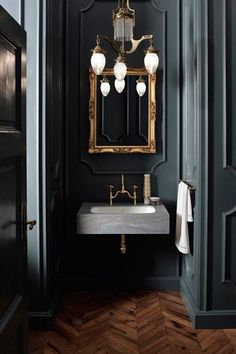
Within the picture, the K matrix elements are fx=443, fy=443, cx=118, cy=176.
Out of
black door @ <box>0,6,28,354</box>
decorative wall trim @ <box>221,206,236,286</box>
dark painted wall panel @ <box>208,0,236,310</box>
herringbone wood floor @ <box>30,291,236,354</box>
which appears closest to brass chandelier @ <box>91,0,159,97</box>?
dark painted wall panel @ <box>208,0,236,310</box>

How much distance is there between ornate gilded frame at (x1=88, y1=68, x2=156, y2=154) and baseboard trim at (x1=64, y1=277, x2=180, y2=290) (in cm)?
92

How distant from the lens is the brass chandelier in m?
2.56

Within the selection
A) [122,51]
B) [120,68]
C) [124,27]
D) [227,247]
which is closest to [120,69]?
[120,68]

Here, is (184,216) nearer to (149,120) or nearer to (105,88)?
(149,120)

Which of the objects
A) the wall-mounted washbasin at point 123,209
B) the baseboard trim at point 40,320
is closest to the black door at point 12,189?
the baseboard trim at point 40,320

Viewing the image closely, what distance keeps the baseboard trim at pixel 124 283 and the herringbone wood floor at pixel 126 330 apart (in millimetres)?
127

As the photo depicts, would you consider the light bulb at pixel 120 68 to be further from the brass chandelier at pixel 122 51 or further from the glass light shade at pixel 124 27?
the glass light shade at pixel 124 27

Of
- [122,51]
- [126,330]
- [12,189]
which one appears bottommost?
[126,330]

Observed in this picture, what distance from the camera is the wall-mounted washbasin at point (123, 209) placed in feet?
9.84

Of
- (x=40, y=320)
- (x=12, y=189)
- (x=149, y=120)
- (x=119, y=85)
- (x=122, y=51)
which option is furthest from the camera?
(x=149, y=120)

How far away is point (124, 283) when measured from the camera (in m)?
3.18

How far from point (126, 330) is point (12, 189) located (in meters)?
1.43

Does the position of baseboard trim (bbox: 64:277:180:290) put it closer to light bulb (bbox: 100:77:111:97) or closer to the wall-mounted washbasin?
the wall-mounted washbasin

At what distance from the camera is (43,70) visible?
237cm
